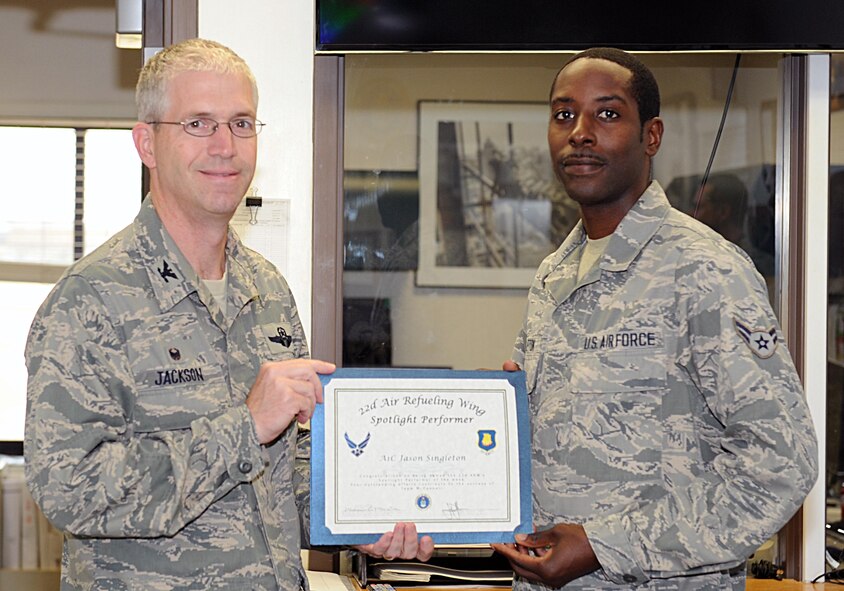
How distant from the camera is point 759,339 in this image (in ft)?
5.83

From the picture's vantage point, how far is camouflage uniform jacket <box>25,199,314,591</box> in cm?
162

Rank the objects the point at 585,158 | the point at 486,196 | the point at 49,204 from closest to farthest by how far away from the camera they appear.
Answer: the point at 585,158 < the point at 486,196 < the point at 49,204

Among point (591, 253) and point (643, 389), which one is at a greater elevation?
point (591, 253)

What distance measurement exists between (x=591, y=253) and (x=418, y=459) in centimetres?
55

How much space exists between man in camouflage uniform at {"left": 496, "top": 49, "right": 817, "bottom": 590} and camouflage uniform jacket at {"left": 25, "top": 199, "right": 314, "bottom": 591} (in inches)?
20.6

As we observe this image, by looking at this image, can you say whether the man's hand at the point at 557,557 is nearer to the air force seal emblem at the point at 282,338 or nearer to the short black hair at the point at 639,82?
the air force seal emblem at the point at 282,338

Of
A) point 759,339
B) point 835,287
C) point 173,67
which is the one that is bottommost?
point 759,339

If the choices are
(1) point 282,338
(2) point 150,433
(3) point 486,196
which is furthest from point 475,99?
(2) point 150,433

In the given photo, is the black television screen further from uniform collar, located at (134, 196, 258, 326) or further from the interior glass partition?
uniform collar, located at (134, 196, 258, 326)

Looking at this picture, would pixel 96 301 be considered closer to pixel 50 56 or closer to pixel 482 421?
pixel 482 421

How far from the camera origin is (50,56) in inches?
187

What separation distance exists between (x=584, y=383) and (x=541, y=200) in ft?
4.63

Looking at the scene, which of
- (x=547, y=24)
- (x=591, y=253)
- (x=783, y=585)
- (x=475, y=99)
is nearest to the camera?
(x=591, y=253)

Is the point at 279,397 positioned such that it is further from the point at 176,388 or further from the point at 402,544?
the point at 402,544
